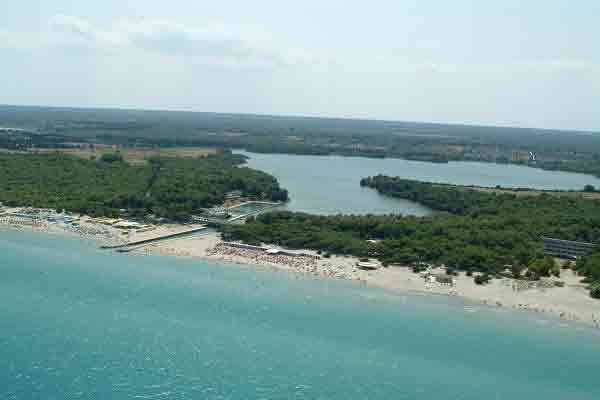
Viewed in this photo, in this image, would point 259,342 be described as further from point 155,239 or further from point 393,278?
point 155,239

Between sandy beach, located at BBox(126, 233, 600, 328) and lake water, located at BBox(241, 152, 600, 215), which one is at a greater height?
lake water, located at BBox(241, 152, 600, 215)

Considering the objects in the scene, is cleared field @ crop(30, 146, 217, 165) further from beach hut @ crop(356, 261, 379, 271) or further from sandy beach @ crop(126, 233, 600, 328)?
beach hut @ crop(356, 261, 379, 271)

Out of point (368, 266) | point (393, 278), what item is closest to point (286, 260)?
point (368, 266)

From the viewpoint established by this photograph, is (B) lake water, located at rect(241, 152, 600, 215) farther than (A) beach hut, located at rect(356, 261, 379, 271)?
Yes

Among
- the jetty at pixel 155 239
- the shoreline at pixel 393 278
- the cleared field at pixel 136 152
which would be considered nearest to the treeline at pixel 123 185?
the jetty at pixel 155 239

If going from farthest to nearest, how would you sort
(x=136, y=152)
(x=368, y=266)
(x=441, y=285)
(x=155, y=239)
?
(x=136, y=152) → (x=155, y=239) → (x=368, y=266) → (x=441, y=285)

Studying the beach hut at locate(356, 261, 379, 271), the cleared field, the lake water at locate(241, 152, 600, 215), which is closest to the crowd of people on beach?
the beach hut at locate(356, 261, 379, 271)
